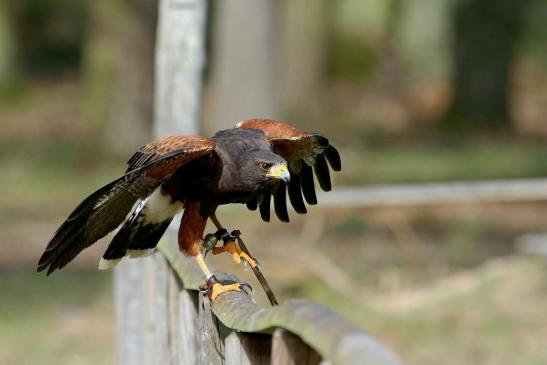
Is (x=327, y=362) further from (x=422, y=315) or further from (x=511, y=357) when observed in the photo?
(x=422, y=315)

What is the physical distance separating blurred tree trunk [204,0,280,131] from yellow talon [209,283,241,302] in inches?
582

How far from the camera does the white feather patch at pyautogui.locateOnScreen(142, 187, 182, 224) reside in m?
5.41

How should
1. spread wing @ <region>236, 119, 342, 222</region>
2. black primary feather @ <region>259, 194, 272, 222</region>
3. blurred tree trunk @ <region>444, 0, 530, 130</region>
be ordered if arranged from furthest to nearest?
blurred tree trunk @ <region>444, 0, 530, 130</region> → black primary feather @ <region>259, 194, 272, 222</region> → spread wing @ <region>236, 119, 342, 222</region>

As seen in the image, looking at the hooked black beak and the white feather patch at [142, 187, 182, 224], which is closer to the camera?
the hooked black beak

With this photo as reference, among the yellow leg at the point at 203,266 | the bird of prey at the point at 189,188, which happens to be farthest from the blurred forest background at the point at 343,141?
the yellow leg at the point at 203,266

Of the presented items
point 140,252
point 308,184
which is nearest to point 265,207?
point 308,184

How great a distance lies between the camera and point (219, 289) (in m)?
4.19

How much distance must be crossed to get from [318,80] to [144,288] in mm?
18647

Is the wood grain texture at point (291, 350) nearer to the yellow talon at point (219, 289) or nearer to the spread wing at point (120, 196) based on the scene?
the yellow talon at point (219, 289)

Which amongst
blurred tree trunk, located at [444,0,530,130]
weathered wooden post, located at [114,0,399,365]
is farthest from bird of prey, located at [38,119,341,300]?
blurred tree trunk, located at [444,0,530,130]

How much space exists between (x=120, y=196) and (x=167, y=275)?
48cm

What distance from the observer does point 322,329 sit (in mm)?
2625

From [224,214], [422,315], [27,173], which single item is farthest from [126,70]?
[422,315]

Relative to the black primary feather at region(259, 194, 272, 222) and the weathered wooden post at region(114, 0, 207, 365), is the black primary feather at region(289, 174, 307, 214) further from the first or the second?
the weathered wooden post at region(114, 0, 207, 365)
